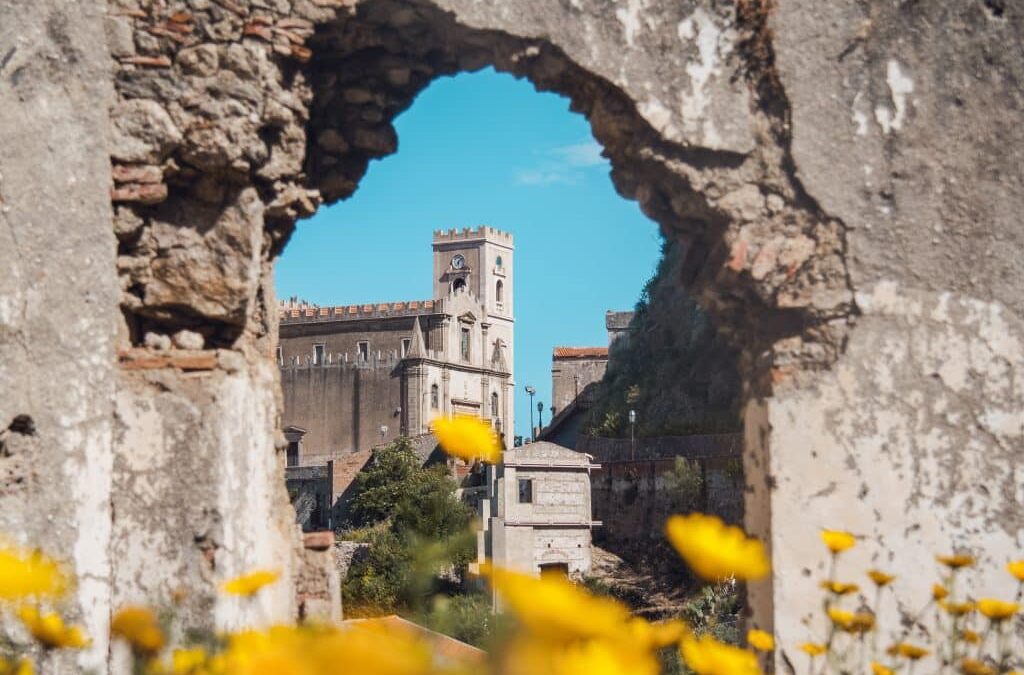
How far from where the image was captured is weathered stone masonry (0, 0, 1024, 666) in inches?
195

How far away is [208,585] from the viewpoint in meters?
5.02

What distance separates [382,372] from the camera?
209 ft

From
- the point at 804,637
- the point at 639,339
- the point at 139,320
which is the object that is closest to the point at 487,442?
the point at 804,637

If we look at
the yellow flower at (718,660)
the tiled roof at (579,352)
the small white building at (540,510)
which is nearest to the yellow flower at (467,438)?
the yellow flower at (718,660)

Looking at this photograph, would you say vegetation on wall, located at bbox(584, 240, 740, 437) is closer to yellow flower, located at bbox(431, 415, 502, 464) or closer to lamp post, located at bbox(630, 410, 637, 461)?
lamp post, located at bbox(630, 410, 637, 461)

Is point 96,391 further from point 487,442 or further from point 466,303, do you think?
point 466,303

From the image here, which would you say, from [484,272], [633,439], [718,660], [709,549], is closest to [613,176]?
[709,549]

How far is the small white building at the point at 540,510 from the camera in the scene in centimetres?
2897

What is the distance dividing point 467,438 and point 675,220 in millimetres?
2959

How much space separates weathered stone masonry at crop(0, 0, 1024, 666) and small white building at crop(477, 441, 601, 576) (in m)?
23.6

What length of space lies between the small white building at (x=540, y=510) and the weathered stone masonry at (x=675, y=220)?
2360 cm

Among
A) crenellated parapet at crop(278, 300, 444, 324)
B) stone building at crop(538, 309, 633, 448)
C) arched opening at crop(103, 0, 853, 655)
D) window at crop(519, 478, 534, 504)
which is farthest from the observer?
crenellated parapet at crop(278, 300, 444, 324)

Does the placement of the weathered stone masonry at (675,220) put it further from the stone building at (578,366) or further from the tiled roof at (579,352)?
the tiled roof at (579,352)

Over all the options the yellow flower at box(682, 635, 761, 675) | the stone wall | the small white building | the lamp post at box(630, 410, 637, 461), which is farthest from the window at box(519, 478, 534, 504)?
the stone wall
